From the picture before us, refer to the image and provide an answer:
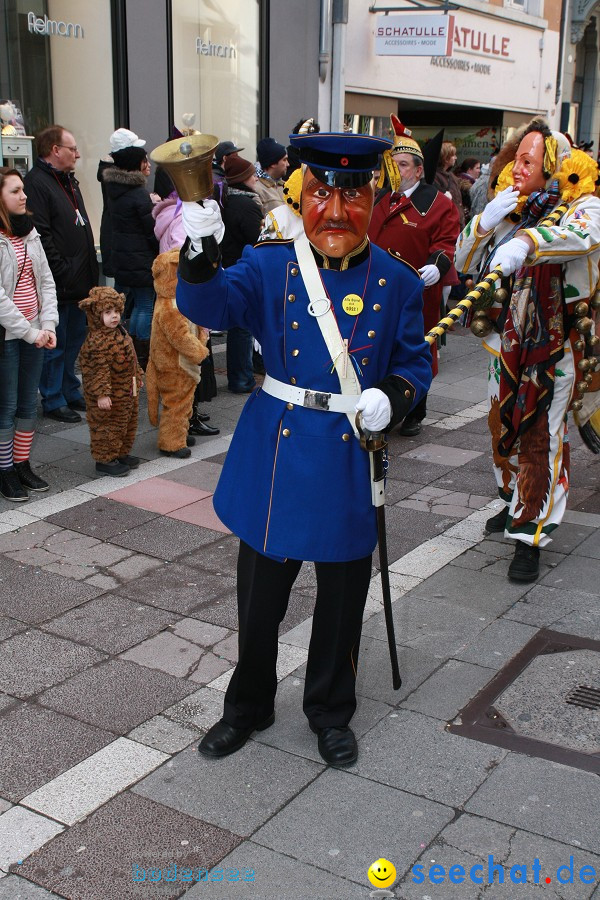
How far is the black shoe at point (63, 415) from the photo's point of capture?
24.7 feet

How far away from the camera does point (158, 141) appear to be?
424 inches

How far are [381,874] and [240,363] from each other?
5.98 metres

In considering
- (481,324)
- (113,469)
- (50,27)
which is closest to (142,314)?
(113,469)

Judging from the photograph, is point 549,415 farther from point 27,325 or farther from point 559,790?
point 27,325

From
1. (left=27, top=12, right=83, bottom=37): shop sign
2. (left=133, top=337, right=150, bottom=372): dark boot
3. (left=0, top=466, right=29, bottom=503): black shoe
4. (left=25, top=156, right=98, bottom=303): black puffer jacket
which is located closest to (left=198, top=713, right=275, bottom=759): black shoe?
(left=0, top=466, right=29, bottom=503): black shoe

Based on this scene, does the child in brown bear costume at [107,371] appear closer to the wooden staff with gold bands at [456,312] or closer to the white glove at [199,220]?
the wooden staff with gold bands at [456,312]

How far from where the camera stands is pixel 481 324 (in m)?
5.04

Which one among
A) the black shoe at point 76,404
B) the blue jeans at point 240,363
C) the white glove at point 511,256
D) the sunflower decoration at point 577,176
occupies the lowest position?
the black shoe at point 76,404

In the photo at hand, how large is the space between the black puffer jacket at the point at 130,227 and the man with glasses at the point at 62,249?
59cm

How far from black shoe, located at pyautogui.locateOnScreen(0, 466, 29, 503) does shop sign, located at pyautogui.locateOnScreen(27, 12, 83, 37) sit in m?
5.53

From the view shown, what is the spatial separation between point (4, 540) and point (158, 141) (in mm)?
6545

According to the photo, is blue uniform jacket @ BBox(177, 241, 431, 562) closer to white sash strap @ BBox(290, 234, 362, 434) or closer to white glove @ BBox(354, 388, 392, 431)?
white sash strap @ BBox(290, 234, 362, 434)

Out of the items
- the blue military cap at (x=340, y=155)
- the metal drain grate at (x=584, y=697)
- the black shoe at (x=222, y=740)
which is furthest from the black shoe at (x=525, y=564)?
the blue military cap at (x=340, y=155)

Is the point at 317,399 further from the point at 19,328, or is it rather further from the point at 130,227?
the point at 130,227
